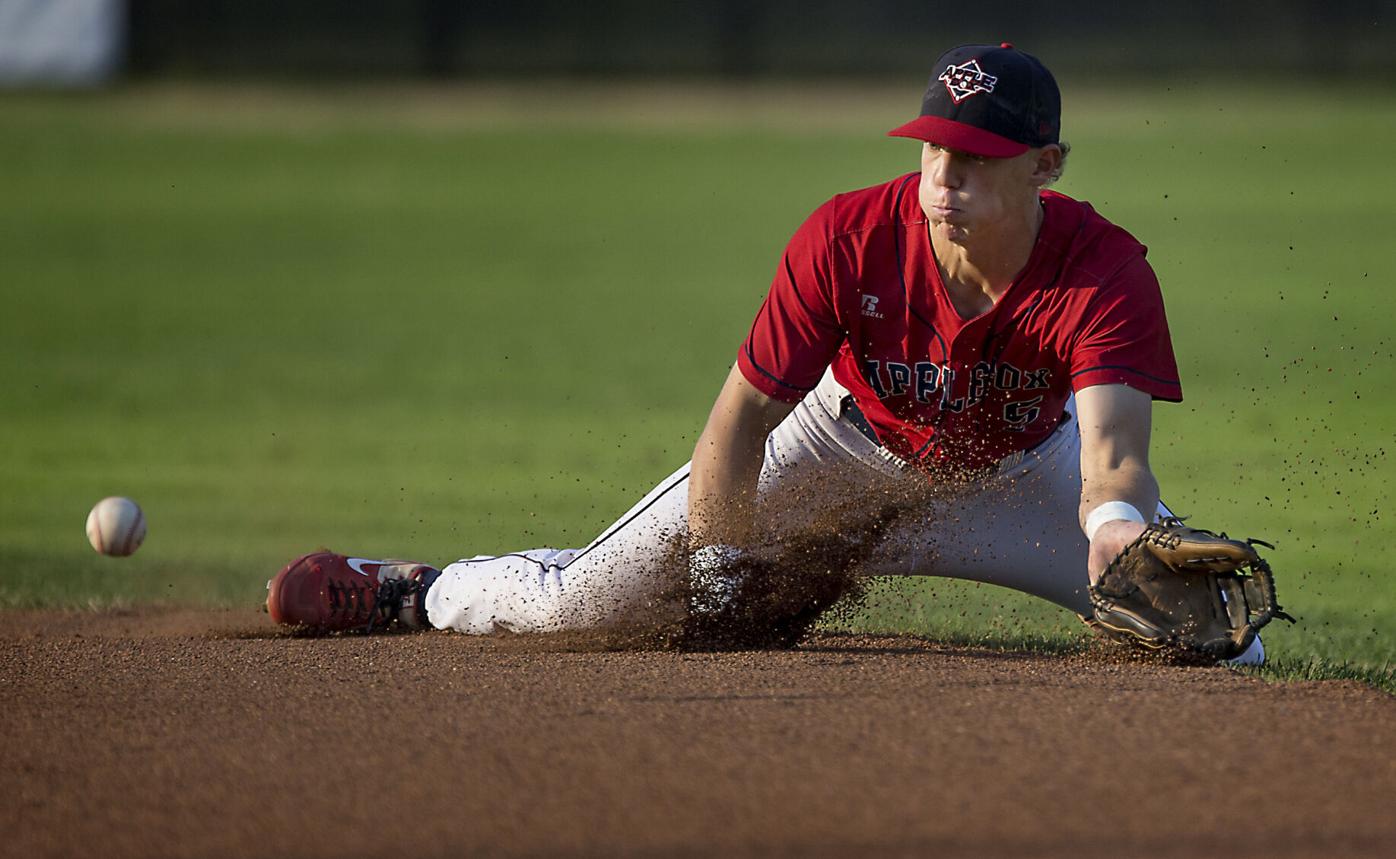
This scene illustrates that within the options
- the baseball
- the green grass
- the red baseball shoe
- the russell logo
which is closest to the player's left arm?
the green grass

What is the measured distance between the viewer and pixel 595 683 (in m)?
4.09

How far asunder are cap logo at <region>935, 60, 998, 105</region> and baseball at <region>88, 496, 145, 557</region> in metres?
3.47

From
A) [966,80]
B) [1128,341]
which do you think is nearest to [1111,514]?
[1128,341]

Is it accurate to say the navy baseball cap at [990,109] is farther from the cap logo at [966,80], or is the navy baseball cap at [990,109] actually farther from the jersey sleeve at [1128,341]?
the jersey sleeve at [1128,341]

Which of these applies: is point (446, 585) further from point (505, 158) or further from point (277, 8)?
point (277, 8)

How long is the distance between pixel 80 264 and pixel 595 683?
1488 centimetres

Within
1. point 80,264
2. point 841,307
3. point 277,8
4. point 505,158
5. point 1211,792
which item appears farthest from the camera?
point 277,8

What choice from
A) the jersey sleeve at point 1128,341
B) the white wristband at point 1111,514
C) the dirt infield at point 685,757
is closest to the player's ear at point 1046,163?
the jersey sleeve at point 1128,341

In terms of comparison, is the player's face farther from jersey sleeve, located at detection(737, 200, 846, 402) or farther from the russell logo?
the russell logo

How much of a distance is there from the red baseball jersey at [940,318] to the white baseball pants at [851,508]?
263 millimetres

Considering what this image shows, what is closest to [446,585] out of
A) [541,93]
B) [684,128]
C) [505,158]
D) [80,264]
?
[80,264]

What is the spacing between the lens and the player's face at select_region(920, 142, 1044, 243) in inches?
161

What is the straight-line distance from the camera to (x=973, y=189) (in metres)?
4.11

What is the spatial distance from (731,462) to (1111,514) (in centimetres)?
99
